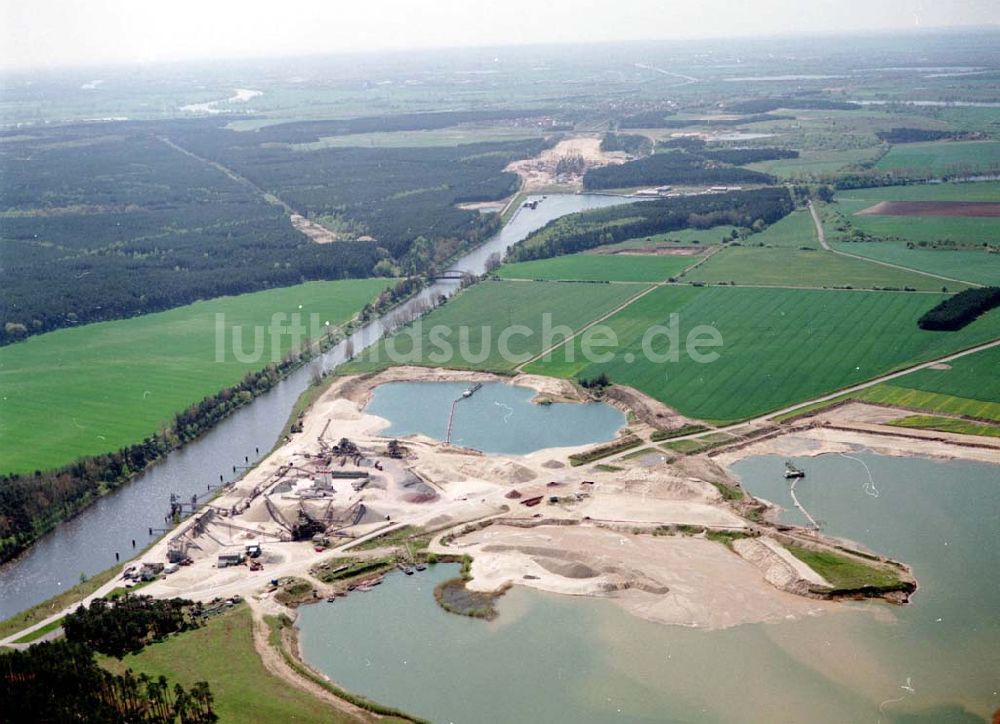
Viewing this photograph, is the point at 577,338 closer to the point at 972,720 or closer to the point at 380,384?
the point at 380,384

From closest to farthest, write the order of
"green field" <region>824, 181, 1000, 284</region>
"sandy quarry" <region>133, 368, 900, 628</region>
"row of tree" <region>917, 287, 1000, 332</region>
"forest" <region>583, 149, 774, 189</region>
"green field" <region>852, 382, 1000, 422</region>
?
"sandy quarry" <region>133, 368, 900, 628</region>
"green field" <region>852, 382, 1000, 422</region>
"row of tree" <region>917, 287, 1000, 332</region>
"green field" <region>824, 181, 1000, 284</region>
"forest" <region>583, 149, 774, 189</region>

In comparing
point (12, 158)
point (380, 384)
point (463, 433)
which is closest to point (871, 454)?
point (463, 433)

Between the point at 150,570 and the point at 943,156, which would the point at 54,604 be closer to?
the point at 150,570

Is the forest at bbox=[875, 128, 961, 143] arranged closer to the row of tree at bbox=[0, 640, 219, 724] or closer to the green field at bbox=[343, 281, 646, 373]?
the green field at bbox=[343, 281, 646, 373]

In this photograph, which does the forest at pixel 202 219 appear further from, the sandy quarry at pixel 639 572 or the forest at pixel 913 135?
the forest at pixel 913 135

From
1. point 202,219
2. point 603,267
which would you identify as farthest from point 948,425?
point 202,219

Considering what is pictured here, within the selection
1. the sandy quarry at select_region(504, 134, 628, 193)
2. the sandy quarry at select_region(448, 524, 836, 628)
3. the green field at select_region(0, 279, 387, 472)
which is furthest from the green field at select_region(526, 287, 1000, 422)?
the sandy quarry at select_region(504, 134, 628, 193)
